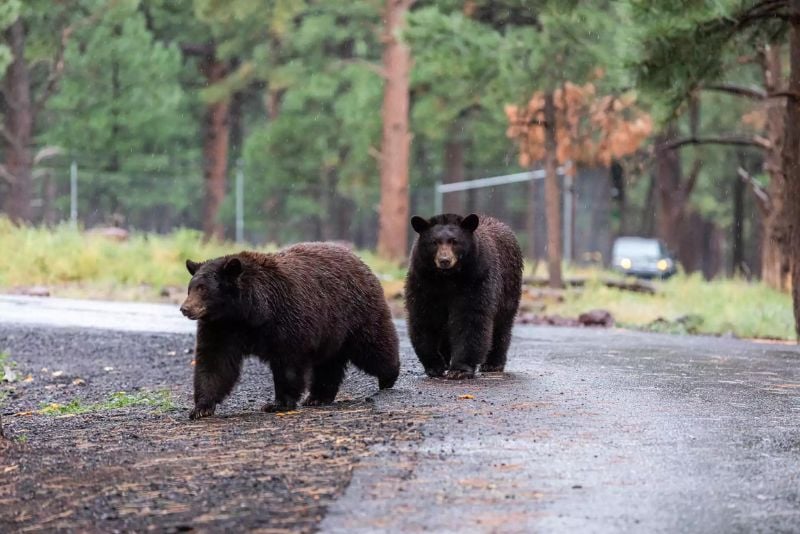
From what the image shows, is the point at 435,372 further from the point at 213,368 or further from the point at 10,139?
the point at 10,139

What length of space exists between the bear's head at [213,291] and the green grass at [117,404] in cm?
140

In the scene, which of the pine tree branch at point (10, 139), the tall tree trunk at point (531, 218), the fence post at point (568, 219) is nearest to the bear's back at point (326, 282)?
the tall tree trunk at point (531, 218)

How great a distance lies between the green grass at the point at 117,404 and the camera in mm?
10508

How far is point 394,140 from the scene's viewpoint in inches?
1355

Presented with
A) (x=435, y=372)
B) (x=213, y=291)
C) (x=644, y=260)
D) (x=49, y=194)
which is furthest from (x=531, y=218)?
(x=213, y=291)

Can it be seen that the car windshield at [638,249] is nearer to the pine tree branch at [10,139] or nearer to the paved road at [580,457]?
the pine tree branch at [10,139]

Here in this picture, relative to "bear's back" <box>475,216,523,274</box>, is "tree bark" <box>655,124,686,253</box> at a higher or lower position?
higher

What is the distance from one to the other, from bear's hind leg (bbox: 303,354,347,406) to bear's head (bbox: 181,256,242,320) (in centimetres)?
106

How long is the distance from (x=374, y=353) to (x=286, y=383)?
1026 millimetres

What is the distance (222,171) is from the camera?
4597cm

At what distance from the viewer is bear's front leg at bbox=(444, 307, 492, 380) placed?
10422 mm

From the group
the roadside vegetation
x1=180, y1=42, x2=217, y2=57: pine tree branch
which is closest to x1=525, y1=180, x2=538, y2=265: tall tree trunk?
the roadside vegetation

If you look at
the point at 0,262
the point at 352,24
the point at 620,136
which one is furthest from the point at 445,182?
the point at 0,262

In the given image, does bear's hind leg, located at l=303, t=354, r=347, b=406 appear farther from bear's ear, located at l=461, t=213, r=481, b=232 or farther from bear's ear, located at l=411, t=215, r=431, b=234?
bear's ear, located at l=461, t=213, r=481, b=232
